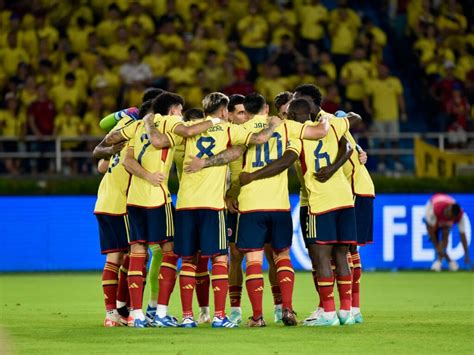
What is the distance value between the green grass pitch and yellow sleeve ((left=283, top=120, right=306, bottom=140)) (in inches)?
75.3

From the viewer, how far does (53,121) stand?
23688mm

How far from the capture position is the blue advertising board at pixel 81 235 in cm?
2205

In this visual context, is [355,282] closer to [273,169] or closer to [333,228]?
[333,228]

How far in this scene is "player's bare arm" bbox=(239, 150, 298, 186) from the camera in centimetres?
1248

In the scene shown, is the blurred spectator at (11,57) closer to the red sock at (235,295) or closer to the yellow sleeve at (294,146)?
the red sock at (235,295)

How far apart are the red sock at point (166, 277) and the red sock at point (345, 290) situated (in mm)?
1687

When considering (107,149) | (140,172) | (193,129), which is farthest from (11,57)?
(193,129)

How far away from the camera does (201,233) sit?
485 inches

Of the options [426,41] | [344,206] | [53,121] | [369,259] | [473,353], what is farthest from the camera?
[426,41]

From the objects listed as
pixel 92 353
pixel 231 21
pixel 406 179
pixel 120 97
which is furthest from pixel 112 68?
pixel 92 353

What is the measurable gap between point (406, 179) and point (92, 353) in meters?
12.8

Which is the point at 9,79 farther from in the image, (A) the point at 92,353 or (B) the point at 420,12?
(A) the point at 92,353

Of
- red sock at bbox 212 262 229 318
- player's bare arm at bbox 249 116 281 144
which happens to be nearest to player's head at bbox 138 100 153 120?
player's bare arm at bbox 249 116 281 144

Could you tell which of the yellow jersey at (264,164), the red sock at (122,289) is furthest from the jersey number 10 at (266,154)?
the red sock at (122,289)
